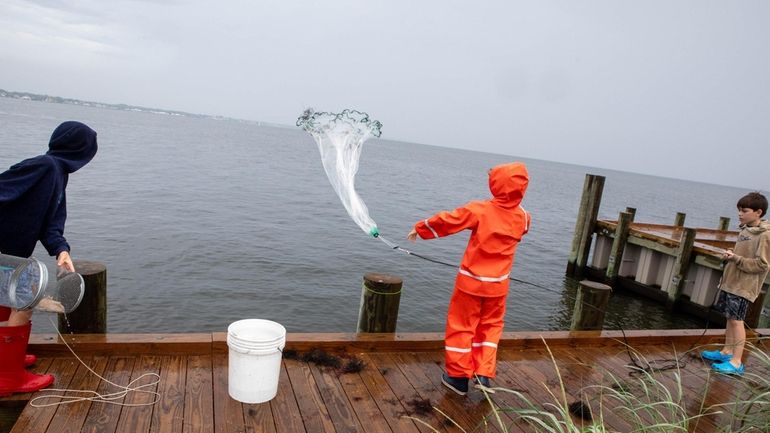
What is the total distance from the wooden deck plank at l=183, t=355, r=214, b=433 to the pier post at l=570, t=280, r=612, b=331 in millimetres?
4448

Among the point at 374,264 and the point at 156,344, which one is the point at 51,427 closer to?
the point at 156,344

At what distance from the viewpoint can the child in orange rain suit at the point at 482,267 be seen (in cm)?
409

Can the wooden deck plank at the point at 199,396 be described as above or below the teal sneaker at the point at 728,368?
below

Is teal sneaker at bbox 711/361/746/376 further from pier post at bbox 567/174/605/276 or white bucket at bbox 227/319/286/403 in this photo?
pier post at bbox 567/174/605/276

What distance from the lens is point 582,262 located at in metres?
16.0

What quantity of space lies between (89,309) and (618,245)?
45.0ft

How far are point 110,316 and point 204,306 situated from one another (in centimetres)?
183

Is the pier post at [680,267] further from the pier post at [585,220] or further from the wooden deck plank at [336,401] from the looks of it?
the wooden deck plank at [336,401]

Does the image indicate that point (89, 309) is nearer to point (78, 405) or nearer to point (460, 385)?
point (78, 405)

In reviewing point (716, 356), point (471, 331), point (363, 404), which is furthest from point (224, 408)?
point (716, 356)

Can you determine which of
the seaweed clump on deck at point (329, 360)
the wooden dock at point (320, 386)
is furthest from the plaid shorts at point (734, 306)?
the seaweed clump on deck at point (329, 360)

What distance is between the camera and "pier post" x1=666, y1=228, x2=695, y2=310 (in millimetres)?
12414

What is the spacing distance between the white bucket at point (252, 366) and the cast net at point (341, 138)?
1.72m

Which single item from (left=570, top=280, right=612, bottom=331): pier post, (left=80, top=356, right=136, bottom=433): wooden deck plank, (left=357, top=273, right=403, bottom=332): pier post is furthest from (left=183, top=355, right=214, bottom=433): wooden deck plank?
(left=570, top=280, right=612, bottom=331): pier post
